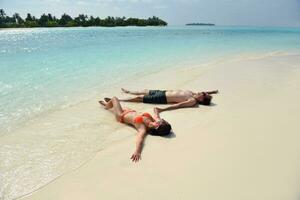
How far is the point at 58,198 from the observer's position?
11.2 feet

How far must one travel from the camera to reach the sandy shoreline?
3510mm

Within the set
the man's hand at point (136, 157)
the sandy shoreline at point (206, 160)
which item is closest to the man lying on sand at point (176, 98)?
the sandy shoreline at point (206, 160)

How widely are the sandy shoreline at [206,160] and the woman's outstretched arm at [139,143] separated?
89 millimetres

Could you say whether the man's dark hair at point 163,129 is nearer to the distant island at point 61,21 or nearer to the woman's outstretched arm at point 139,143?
the woman's outstretched arm at point 139,143

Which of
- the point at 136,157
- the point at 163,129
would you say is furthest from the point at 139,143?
the point at 163,129

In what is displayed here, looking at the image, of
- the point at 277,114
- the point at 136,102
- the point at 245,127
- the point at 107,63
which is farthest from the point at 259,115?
the point at 107,63

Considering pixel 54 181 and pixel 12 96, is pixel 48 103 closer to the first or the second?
pixel 12 96

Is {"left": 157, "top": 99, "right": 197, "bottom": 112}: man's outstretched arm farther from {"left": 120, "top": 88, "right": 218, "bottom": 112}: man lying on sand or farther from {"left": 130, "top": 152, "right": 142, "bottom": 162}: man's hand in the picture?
{"left": 130, "top": 152, "right": 142, "bottom": 162}: man's hand

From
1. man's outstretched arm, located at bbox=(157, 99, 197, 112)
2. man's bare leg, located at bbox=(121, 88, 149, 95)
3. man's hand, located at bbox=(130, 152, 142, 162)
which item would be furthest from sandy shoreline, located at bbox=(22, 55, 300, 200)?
man's bare leg, located at bbox=(121, 88, 149, 95)

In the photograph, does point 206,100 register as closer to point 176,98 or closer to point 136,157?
point 176,98

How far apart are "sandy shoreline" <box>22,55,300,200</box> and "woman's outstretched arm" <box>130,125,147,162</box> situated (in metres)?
0.09

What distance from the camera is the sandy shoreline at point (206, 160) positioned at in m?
3.51

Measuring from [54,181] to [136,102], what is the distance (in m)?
3.87

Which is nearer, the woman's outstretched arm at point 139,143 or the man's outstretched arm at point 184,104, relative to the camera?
the woman's outstretched arm at point 139,143
